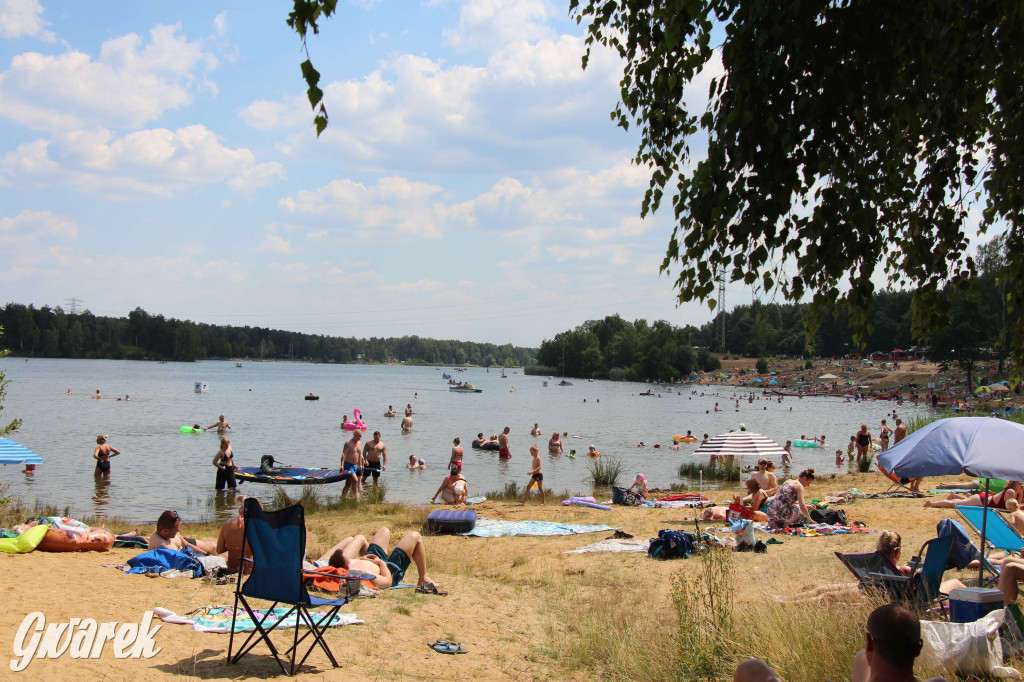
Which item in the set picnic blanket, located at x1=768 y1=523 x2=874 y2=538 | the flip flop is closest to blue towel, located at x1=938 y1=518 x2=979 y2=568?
picnic blanket, located at x1=768 y1=523 x2=874 y2=538

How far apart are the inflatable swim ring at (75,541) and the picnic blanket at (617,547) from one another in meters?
5.88

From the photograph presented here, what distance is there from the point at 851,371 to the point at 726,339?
42.6 meters

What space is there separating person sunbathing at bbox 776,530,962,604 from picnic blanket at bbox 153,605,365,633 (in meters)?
3.68

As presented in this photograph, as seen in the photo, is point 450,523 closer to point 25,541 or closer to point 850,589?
point 25,541

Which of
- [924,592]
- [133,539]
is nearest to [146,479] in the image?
[133,539]

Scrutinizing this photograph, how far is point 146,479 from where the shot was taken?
2011cm

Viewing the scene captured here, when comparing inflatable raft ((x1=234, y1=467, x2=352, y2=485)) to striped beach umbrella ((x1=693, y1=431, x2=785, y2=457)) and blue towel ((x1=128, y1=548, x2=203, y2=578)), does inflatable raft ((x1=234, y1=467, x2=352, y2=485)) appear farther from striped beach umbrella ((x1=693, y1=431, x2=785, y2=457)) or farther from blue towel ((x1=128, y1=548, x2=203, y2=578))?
blue towel ((x1=128, y1=548, x2=203, y2=578))

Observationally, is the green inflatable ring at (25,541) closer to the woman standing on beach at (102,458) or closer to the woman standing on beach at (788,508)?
the woman standing on beach at (788,508)

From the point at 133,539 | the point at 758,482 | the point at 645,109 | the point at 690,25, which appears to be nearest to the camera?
the point at 690,25

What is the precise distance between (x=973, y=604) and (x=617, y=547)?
19.3ft

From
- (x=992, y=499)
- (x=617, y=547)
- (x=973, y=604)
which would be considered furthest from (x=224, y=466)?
(x=973, y=604)

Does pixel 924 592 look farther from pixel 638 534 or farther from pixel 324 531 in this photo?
pixel 324 531

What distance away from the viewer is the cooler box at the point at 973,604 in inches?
201

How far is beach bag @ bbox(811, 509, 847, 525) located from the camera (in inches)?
456
